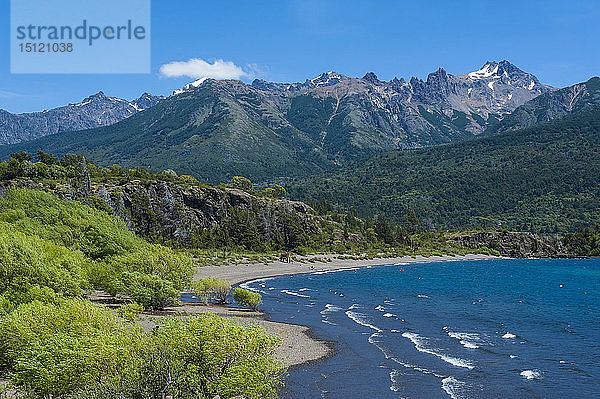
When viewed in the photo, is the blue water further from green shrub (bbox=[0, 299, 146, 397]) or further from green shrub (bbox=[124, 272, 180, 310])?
green shrub (bbox=[124, 272, 180, 310])

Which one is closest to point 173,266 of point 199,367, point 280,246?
point 199,367

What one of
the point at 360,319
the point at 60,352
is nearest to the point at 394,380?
the point at 60,352

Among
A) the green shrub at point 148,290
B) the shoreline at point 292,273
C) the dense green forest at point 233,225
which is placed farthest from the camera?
the dense green forest at point 233,225

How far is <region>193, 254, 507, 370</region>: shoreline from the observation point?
3024 centimetres

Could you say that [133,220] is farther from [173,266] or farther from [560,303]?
[560,303]

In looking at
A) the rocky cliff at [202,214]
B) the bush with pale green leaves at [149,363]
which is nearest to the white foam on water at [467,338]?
the bush with pale green leaves at [149,363]

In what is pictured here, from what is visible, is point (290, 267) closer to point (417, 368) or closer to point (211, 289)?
point (211, 289)

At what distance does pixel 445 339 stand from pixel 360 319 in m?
10.4

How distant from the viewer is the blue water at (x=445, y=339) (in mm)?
24562

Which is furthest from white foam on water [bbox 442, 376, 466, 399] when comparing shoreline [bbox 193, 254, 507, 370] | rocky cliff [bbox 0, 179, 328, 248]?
rocky cliff [bbox 0, 179, 328, 248]

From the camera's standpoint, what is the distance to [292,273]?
96.6 m

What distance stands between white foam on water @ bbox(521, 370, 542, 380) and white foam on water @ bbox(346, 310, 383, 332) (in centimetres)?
1382

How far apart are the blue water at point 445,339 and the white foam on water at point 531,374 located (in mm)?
59

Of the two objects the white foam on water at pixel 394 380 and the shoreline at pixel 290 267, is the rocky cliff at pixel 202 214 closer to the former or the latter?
the shoreline at pixel 290 267
